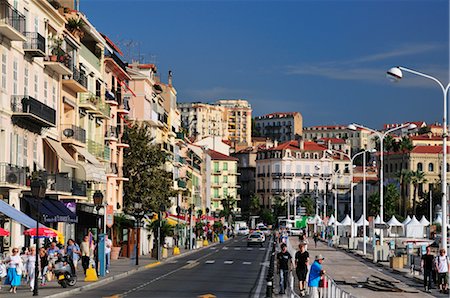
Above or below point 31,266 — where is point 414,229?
below

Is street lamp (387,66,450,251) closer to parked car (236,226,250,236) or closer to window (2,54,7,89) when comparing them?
window (2,54,7,89)

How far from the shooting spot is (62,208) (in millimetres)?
54031

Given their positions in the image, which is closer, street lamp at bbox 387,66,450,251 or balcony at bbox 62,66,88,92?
street lamp at bbox 387,66,450,251

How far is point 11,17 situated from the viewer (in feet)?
152

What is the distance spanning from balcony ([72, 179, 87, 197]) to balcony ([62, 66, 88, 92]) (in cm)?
559

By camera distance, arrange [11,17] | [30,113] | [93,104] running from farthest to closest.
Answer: [93,104]
[30,113]
[11,17]

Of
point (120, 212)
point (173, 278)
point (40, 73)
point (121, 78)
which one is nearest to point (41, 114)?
point (40, 73)

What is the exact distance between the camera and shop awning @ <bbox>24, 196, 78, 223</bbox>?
49719 mm

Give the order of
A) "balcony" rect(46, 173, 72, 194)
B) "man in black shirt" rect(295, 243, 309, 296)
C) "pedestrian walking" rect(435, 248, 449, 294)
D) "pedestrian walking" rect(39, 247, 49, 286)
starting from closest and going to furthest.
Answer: "man in black shirt" rect(295, 243, 309, 296)
"pedestrian walking" rect(435, 248, 449, 294)
"pedestrian walking" rect(39, 247, 49, 286)
"balcony" rect(46, 173, 72, 194)

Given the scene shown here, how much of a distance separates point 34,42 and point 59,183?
25.3 ft

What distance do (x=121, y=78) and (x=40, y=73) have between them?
3067cm

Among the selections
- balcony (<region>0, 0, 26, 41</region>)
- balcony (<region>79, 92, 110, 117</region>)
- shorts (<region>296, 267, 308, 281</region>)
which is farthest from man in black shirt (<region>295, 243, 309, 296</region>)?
balcony (<region>79, 92, 110, 117</region>)

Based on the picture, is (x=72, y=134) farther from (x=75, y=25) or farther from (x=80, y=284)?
(x=80, y=284)

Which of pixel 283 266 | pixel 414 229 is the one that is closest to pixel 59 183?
pixel 283 266
